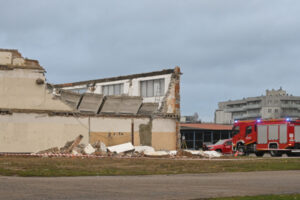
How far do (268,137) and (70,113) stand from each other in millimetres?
17057

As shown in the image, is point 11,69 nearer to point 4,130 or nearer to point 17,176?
point 4,130

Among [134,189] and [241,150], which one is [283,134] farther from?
[134,189]

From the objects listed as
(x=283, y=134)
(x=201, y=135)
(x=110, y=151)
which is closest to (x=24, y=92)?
(x=110, y=151)

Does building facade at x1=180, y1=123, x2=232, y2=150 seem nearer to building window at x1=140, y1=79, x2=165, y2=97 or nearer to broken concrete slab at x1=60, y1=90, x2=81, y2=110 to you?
building window at x1=140, y1=79, x2=165, y2=97

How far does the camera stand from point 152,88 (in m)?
49.2

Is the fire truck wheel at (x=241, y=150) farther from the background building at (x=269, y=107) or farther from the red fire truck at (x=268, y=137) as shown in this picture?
the background building at (x=269, y=107)

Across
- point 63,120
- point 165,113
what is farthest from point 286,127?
point 63,120

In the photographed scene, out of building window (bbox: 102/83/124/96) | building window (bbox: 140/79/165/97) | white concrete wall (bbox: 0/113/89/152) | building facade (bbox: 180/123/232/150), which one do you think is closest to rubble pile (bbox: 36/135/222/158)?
white concrete wall (bbox: 0/113/89/152)

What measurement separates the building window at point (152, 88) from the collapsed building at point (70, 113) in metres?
0.10

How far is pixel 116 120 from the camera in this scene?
42.1 m

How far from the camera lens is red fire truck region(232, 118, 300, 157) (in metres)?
42.3

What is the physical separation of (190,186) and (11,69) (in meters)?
26.7

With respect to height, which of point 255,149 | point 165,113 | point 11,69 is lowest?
point 255,149

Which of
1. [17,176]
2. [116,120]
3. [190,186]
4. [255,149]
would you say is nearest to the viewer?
[190,186]
